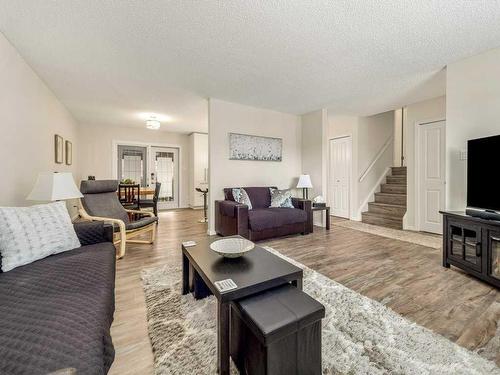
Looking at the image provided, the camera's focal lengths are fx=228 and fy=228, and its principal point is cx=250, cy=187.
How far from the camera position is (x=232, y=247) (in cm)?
170

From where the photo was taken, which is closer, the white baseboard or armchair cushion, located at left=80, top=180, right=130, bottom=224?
armchair cushion, located at left=80, top=180, right=130, bottom=224

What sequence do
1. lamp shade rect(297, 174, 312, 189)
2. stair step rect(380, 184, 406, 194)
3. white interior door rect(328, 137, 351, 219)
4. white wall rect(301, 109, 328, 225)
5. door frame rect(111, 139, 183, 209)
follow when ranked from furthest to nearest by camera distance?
door frame rect(111, 139, 183, 209), white interior door rect(328, 137, 351, 219), stair step rect(380, 184, 406, 194), white wall rect(301, 109, 328, 225), lamp shade rect(297, 174, 312, 189)

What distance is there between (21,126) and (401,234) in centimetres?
555

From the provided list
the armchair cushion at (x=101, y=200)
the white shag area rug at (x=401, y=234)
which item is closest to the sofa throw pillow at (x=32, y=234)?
the armchair cushion at (x=101, y=200)

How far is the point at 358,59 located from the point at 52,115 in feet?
14.7

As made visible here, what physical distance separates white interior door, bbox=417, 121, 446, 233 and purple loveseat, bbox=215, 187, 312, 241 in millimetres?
2156

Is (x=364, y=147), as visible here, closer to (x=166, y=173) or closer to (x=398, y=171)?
(x=398, y=171)

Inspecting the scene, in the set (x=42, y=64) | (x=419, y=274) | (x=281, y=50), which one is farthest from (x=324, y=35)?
(x=42, y=64)

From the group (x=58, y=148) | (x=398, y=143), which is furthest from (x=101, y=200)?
(x=398, y=143)

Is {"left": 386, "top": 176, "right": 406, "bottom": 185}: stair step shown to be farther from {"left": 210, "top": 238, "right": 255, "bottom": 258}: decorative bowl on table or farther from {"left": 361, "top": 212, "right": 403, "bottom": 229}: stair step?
{"left": 210, "top": 238, "right": 255, "bottom": 258}: decorative bowl on table

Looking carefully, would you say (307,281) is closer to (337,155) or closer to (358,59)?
(358,59)

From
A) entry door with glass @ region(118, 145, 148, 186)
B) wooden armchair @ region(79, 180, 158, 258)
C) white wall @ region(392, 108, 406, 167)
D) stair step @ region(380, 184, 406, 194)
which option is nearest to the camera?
wooden armchair @ region(79, 180, 158, 258)

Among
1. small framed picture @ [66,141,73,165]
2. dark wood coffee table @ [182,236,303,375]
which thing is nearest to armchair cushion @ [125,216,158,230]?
dark wood coffee table @ [182,236,303,375]

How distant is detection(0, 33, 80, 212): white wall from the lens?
2182mm
